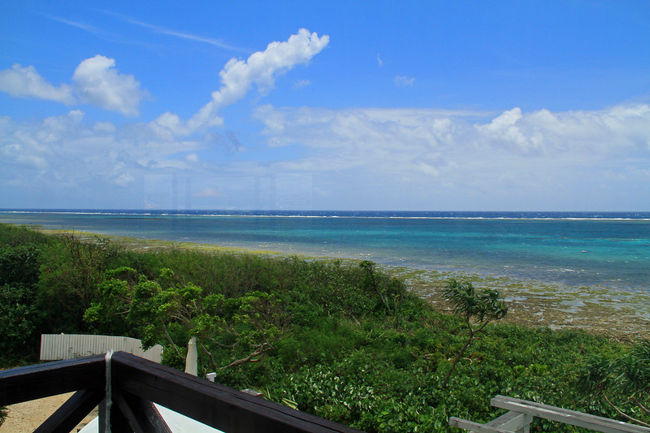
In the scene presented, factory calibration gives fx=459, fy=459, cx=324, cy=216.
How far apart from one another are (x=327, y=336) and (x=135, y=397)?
8671 mm

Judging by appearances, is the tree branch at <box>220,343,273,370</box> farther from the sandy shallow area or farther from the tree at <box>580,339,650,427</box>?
the tree at <box>580,339,650,427</box>

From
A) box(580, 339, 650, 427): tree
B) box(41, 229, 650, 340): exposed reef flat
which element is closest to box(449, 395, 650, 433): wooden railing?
box(580, 339, 650, 427): tree

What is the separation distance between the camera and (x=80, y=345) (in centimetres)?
931

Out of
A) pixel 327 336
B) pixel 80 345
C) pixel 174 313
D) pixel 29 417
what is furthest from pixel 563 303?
pixel 29 417

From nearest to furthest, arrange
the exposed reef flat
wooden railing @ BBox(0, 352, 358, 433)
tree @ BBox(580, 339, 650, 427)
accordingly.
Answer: wooden railing @ BBox(0, 352, 358, 433) → tree @ BBox(580, 339, 650, 427) → the exposed reef flat

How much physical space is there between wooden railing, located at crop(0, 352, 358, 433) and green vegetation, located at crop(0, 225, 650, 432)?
4712 mm

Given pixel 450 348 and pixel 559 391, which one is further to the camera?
pixel 450 348

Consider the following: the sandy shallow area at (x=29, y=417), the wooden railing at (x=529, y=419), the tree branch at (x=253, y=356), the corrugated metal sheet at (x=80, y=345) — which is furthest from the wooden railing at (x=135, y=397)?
the corrugated metal sheet at (x=80, y=345)

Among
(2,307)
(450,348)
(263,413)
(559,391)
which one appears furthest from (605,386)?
(2,307)

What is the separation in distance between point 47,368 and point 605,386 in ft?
17.8

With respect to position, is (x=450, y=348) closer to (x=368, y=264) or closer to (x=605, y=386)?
(x=605, y=386)

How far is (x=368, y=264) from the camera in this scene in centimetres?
1459

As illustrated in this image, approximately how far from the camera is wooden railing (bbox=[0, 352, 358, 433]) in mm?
957

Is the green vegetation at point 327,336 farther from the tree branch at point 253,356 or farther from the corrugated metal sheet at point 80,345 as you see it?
the corrugated metal sheet at point 80,345
